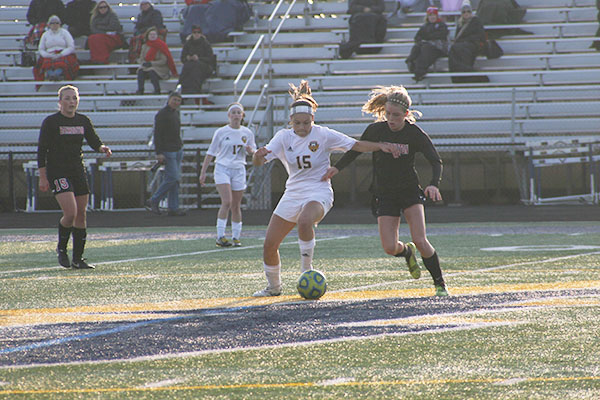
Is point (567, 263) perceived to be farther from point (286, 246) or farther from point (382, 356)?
point (382, 356)

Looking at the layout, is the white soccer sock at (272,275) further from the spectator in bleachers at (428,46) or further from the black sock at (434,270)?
the spectator in bleachers at (428,46)

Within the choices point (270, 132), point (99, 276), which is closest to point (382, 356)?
point (99, 276)

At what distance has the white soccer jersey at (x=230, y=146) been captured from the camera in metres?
12.6

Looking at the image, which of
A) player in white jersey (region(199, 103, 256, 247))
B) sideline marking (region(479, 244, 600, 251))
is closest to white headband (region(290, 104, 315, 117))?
sideline marking (region(479, 244, 600, 251))

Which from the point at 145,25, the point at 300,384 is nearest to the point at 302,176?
the point at 300,384

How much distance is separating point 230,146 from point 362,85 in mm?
10058

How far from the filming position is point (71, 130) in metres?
9.44

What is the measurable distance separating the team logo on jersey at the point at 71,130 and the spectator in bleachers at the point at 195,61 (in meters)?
12.7

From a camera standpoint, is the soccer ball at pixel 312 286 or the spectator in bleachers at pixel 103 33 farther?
the spectator in bleachers at pixel 103 33

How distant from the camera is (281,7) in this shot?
25.6m

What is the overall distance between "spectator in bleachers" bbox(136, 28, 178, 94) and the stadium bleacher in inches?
18.7

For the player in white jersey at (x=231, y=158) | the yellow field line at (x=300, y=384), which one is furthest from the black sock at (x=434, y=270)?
the player in white jersey at (x=231, y=158)

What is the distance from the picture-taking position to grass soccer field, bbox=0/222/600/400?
3875 millimetres

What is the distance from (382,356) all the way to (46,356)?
5.33 ft
